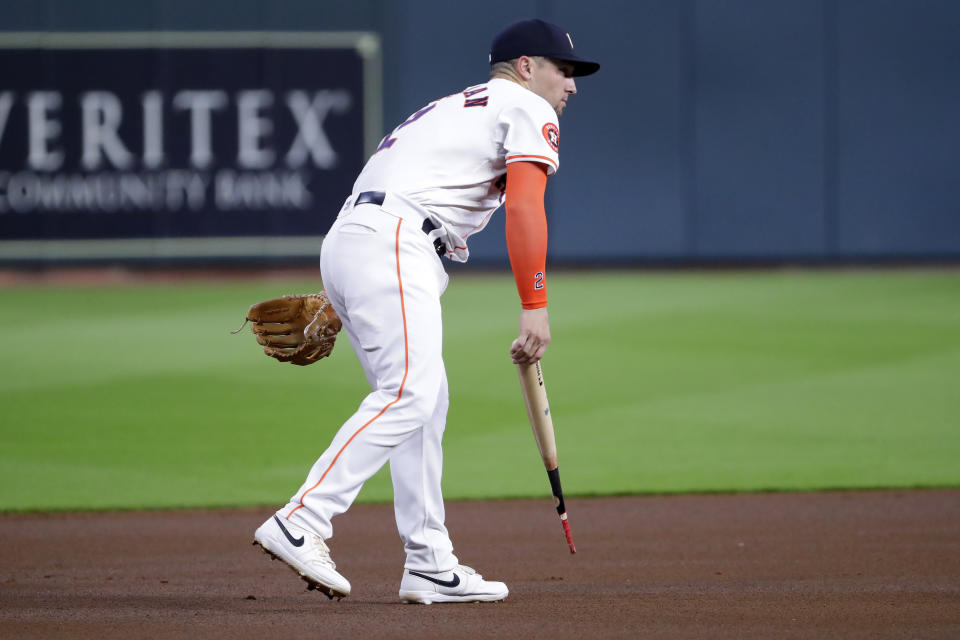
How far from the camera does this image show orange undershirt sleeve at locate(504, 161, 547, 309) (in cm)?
Result: 379

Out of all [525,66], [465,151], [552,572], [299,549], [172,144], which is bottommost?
[552,572]

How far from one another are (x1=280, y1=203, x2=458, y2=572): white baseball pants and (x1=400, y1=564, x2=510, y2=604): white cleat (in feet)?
1.26

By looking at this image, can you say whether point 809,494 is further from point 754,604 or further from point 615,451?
point 754,604

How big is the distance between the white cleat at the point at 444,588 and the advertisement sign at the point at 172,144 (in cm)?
1540

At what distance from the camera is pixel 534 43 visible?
401 cm

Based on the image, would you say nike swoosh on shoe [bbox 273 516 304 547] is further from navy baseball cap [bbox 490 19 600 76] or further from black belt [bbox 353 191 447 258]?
navy baseball cap [bbox 490 19 600 76]

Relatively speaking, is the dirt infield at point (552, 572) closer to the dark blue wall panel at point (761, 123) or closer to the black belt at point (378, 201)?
the black belt at point (378, 201)

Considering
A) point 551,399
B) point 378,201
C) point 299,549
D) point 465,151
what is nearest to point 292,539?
point 299,549

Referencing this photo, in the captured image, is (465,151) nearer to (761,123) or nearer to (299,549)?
(299,549)

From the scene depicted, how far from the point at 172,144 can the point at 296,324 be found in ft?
51.2

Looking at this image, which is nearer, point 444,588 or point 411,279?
point 411,279

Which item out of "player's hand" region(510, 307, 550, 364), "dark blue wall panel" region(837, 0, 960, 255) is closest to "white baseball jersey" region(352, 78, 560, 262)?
"player's hand" region(510, 307, 550, 364)

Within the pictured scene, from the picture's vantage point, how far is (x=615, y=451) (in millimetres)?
7371

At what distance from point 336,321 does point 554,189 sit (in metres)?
15.8
